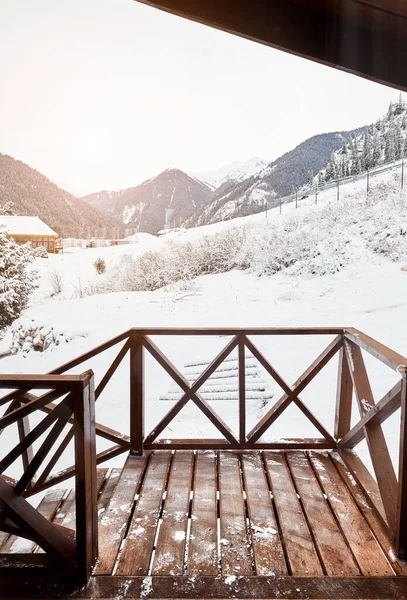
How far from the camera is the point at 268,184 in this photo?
26.0ft

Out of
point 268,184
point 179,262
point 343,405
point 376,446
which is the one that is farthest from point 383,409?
point 268,184

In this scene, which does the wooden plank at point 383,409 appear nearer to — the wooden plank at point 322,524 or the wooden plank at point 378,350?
the wooden plank at point 378,350

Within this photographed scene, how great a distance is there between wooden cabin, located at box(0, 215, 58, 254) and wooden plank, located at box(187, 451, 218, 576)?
6068mm

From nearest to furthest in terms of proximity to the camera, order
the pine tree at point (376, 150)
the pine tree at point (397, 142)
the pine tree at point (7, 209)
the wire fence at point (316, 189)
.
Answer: the pine tree at point (7, 209) → the pine tree at point (397, 142) → the pine tree at point (376, 150) → the wire fence at point (316, 189)

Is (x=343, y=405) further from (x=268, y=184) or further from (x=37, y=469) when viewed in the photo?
(x=268, y=184)

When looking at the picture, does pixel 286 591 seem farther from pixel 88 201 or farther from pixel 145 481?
pixel 88 201

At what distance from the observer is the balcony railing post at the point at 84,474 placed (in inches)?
49.6

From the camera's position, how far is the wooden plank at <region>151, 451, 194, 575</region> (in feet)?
4.53

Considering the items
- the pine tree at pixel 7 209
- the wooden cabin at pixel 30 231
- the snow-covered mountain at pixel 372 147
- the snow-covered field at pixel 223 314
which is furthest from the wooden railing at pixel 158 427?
the snow-covered mountain at pixel 372 147

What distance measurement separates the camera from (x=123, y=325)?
20.8 feet

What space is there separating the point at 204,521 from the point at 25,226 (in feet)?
21.9

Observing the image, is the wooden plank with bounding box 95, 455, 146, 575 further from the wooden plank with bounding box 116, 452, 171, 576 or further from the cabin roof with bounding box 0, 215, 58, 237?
the cabin roof with bounding box 0, 215, 58, 237

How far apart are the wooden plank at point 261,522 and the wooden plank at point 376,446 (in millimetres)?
392

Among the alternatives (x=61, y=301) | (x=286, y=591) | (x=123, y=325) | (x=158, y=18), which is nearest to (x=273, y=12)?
(x=286, y=591)
